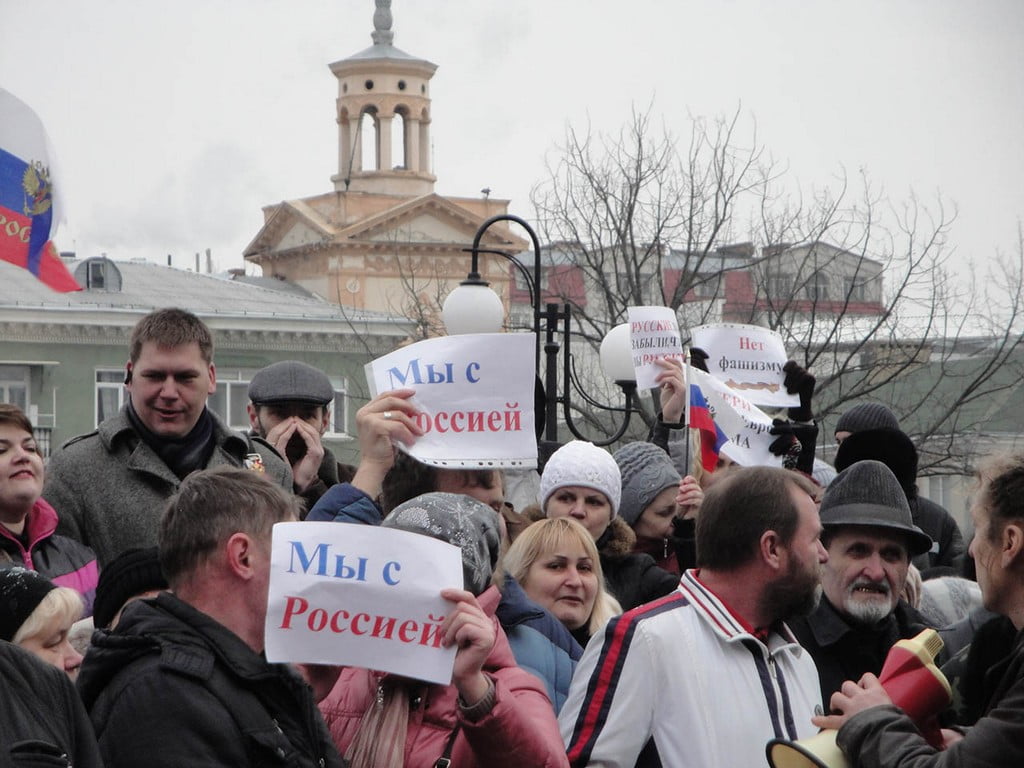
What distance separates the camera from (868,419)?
830 centimetres

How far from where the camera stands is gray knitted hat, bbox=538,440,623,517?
23.3 feet

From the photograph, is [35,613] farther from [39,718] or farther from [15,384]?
[15,384]

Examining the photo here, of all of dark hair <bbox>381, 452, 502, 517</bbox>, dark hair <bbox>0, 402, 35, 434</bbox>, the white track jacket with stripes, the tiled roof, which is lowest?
the white track jacket with stripes

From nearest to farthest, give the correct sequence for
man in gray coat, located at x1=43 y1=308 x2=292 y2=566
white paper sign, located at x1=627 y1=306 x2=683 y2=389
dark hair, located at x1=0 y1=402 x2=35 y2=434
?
dark hair, located at x1=0 y1=402 x2=35 y2=434
man in gray coat, located at x1=43 y1=308 x2=292 y2=566
white paper sign, located at x1=627 y1=306 x2=683 y2=389

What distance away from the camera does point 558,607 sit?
6016mm

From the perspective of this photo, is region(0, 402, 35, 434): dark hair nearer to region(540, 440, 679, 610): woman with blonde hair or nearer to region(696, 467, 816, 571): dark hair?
region(540, 440, 679, 610): woman with blonde hair

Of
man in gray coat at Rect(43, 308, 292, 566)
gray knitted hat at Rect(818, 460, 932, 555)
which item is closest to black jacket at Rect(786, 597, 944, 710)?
gray knitted hat at Rect(818, 460, 932, 555)

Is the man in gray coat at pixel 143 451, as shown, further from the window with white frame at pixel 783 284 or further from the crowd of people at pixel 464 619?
the window with white frame at pixel 783 284

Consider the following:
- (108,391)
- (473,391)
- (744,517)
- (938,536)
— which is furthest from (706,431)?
(108,391)

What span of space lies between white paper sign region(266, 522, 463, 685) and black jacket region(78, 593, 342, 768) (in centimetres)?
14

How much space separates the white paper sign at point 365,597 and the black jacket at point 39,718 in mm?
584

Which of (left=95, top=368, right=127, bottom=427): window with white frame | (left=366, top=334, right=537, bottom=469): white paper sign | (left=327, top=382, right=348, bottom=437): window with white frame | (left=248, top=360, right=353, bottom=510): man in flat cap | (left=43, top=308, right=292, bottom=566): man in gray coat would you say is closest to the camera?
(left=366, top=334, right=537, bottom=469): white paper sign

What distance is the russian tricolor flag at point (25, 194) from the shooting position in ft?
19.6

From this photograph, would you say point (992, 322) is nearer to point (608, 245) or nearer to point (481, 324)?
point (608, 245)
